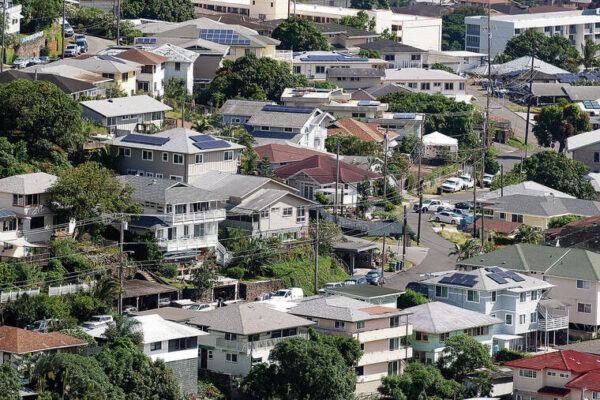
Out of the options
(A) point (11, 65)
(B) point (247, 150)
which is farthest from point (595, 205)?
(A) point (11, 65)

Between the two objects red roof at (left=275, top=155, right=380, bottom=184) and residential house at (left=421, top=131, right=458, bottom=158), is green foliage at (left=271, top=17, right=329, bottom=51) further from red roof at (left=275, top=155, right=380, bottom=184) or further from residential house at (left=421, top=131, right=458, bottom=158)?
red roof at (left=275, top=155, right=380, bottom=184)

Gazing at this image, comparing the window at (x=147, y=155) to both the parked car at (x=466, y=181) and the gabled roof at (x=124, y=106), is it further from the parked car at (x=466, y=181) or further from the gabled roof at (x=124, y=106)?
the parked car at (x=466, y=181)

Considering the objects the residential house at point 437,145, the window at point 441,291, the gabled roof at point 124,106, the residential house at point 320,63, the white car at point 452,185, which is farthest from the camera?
the residential house at point 320,63

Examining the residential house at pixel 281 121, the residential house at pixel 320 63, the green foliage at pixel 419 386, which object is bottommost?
the green foliage at pixel 419 386

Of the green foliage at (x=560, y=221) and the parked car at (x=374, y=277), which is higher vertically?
the green foliage at (x=560, y=221)

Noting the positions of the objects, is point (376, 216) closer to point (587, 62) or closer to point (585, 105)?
point (585, 105)

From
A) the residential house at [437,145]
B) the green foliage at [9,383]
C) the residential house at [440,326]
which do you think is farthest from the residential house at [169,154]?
the residential house at [437,145]

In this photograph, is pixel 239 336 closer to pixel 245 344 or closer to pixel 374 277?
pixel 245 344
